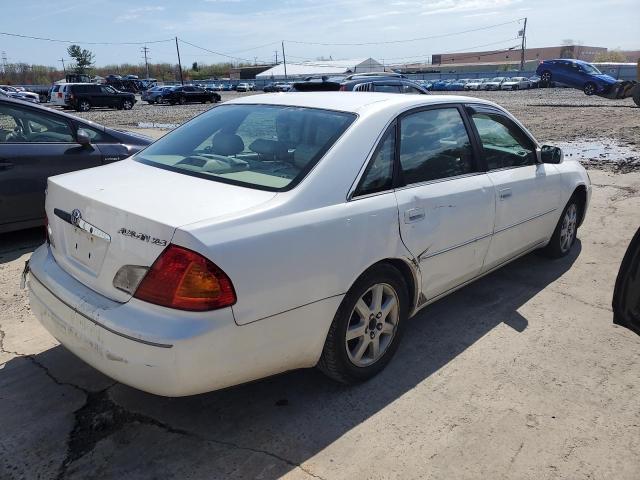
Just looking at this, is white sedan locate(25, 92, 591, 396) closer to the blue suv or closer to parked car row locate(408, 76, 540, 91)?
the blue suv

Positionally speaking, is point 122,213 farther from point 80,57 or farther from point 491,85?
point 80,57

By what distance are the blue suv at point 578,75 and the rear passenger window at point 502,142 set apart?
1132 inches

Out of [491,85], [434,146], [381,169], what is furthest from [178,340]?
[491,85]

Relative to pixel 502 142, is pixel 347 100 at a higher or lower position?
higher

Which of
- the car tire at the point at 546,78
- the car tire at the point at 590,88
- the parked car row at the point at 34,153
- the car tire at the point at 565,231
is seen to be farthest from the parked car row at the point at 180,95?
the car tire at the point at 565,231

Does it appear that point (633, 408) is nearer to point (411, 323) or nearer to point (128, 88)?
point (411, 323)

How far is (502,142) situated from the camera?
4164 mm

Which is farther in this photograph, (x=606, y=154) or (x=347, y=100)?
(x=606, y=154)

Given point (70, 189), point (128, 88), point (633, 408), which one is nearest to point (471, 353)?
point (633, 408)

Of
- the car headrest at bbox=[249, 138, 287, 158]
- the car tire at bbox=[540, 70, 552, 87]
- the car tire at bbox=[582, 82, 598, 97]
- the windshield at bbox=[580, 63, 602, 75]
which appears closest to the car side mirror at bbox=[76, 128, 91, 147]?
the car headrest at bbox=[249, 138, 287, 158]

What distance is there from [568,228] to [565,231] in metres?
0.08

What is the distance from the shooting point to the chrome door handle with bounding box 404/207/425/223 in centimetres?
304

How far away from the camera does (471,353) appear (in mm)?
3430

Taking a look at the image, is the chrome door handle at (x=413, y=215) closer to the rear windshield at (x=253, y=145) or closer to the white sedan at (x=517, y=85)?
the rear windshield at (x=253, y=145)
